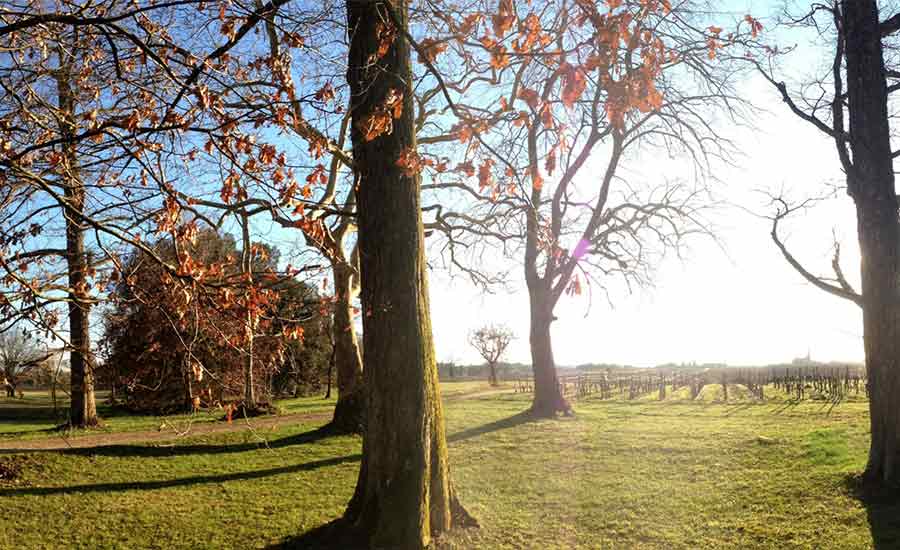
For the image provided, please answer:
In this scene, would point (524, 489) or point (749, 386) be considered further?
point (749, 386)

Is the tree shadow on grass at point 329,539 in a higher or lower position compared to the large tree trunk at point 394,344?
lower

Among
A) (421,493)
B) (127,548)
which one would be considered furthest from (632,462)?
(127,548)

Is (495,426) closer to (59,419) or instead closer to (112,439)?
(112,439)

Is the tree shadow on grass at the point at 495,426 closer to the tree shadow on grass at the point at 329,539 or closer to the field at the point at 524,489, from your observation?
the field at the point at 524,489

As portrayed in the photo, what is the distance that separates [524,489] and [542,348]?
33.0ft

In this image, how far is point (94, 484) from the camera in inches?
367

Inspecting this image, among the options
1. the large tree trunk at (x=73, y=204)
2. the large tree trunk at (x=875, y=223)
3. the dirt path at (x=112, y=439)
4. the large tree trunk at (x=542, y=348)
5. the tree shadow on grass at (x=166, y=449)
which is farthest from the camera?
the large tree trunk at (x=542, y=348)

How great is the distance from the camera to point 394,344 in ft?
18.7

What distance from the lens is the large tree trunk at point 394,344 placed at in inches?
219

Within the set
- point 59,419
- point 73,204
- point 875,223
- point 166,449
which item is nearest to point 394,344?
point 73,204

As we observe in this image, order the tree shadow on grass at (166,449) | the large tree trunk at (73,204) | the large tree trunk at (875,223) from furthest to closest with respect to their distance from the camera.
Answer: the tree shadow on grass at (166,449)
the large tree trunk at (875,223)
the large tree trunk at (73,204)

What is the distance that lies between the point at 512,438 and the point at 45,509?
8553 mm

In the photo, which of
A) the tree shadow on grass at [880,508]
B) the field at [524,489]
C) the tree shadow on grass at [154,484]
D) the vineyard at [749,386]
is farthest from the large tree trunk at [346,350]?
the tree shadow on grass at [880,508]

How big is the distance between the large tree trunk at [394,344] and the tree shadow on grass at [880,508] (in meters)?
4.04
